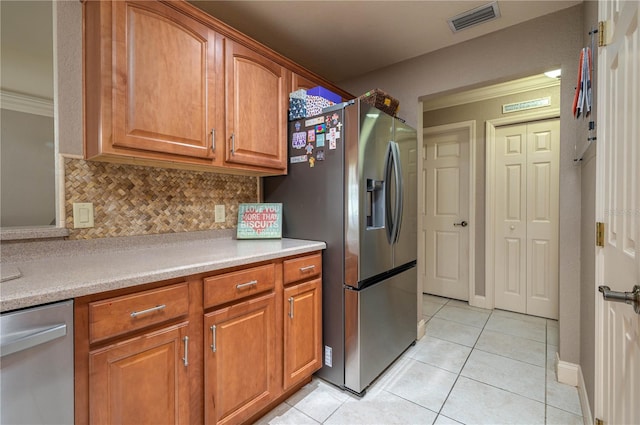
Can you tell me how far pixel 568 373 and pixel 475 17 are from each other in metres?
2.51

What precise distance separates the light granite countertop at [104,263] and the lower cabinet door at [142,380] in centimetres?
24

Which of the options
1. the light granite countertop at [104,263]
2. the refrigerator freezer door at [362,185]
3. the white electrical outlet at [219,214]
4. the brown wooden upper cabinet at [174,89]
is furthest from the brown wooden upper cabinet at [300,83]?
the light granite countertop at [104,263]

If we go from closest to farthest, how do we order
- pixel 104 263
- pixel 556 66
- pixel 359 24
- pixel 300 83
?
pixel 104 263
pixel 556 66
pixel 359 24
pixel 300 83

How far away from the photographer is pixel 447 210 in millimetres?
3627

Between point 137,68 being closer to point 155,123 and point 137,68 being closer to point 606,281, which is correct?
point 155,123

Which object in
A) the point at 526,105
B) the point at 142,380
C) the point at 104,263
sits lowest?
the point at 142,380

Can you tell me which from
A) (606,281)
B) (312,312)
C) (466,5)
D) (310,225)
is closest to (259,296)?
(312,312)

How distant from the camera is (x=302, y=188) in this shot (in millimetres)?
2014

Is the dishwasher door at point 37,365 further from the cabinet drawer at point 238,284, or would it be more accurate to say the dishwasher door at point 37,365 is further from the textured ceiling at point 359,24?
the textured ceiling at point 359,24

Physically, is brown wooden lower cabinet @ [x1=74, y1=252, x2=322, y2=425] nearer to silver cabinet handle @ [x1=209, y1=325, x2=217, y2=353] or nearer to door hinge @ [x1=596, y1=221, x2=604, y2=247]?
silver cabinet handle @ [x1=209, y1=325, x2=217, y2=353]

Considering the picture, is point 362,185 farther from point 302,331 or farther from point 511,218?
point 511,218

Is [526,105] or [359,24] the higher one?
[359,24]

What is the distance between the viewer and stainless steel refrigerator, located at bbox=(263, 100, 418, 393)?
176 centimetres

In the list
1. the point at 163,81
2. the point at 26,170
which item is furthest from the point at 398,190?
the point at 26,170
